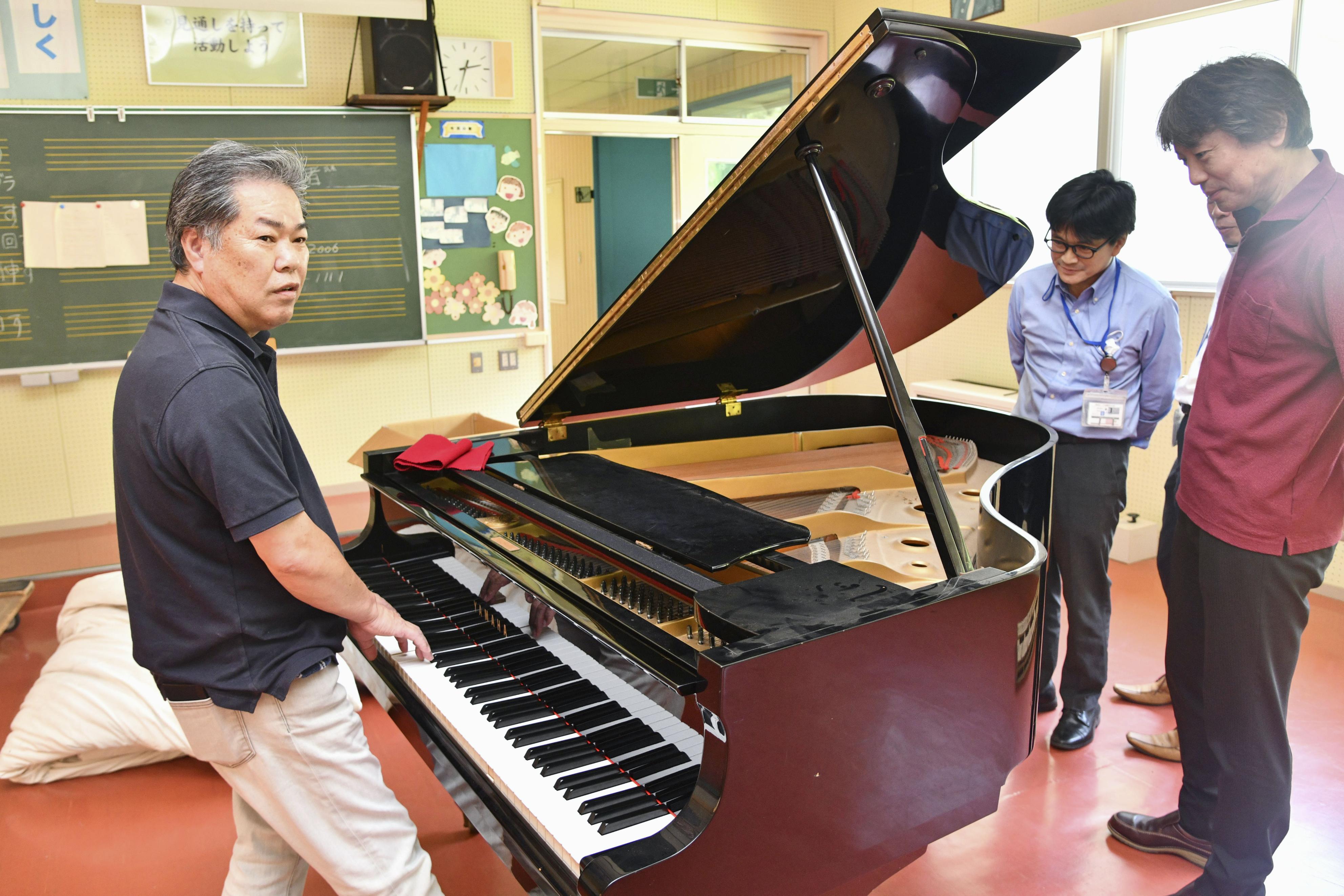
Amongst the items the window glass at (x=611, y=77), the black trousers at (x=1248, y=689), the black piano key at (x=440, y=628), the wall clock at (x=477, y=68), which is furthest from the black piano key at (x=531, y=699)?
the window glass at (x=611, y=77)

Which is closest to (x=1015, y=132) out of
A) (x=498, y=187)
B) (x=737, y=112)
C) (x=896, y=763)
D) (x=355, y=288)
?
(x=737, y=112)

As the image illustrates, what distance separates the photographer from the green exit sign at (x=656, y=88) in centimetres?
626

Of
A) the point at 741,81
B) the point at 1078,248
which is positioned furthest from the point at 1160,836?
the point at 741,81

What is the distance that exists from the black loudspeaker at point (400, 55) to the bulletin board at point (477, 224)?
303 mm

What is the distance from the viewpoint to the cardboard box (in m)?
4.18

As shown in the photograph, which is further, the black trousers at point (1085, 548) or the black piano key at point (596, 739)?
the black trousers at point (1085, 548)

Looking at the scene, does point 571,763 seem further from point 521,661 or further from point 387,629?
point 387,629

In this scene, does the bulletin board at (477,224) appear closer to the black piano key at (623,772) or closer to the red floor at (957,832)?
the red floor at (957,832)

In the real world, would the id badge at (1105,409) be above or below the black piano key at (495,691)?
above

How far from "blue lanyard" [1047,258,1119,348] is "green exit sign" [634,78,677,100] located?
4.11 meters

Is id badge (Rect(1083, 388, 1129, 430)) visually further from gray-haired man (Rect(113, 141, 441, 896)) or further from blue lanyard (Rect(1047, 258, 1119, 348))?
gray-haired man (Rect(113, 141, 441, 896))

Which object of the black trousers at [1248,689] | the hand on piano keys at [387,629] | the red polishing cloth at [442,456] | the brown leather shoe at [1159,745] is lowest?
the brown leather shoe at [1159,745]

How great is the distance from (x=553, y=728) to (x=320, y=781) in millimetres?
441

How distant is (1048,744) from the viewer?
294 cm
